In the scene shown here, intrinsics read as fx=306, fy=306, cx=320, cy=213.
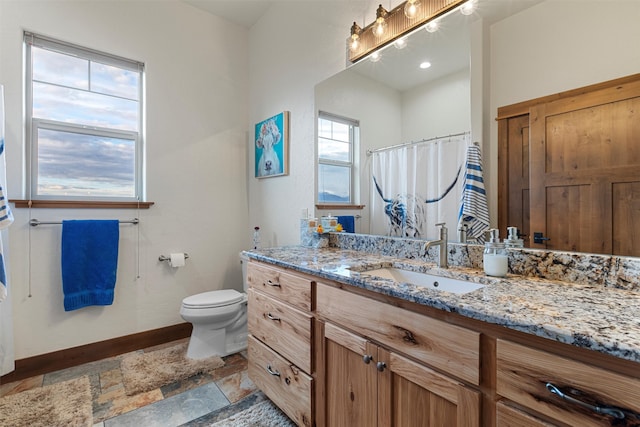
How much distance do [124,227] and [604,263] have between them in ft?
9.13

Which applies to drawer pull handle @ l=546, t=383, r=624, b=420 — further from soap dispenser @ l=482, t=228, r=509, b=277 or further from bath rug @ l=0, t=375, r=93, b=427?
bath rug @ l=0, t=375, r=93, b=427

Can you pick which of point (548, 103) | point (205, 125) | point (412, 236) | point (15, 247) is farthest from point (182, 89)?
point (548, 103)

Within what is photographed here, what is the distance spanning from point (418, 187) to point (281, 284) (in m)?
0.85

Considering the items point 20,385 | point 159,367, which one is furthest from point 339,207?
point 20,385

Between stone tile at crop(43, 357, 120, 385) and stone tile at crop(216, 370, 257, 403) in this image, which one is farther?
stone tile at crop(43, 357, 120, 385)

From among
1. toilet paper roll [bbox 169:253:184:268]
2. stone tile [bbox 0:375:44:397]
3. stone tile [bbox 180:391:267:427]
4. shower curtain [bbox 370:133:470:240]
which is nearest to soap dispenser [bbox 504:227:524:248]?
shower curtain [bbox 370:133:470:240]

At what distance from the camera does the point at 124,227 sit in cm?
236

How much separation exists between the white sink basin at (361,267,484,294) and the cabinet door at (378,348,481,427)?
0.36 meters

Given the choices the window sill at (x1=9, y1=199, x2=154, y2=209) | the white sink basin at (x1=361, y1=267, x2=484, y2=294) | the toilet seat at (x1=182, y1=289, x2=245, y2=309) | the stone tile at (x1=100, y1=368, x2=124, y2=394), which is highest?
the window sill at (x1=9, y1=199, x2=154, y2=209)

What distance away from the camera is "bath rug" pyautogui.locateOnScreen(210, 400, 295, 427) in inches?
61.8

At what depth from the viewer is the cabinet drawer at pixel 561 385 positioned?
1.87 ft

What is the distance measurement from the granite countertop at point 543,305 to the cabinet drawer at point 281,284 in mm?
120

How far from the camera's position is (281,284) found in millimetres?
1504

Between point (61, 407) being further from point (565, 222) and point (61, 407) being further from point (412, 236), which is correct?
point (565, 222)
